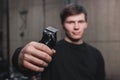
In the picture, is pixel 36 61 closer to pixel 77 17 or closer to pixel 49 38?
pixel 49 38

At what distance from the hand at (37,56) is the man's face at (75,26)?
111cm

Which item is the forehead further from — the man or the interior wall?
the interior wall

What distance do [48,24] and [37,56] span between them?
4728mm

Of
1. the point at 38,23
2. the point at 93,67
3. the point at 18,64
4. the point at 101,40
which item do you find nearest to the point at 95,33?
the point at 101,40

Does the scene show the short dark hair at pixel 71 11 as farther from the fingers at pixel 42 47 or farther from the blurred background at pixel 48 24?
the blurred background at pixel 48 24

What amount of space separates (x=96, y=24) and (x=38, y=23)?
1257mm

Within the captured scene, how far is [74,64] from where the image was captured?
2.01 metres

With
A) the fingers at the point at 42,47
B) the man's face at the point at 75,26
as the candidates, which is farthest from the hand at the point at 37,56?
the man's face at the point at 75,26

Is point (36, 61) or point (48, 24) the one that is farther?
point (48, 24)

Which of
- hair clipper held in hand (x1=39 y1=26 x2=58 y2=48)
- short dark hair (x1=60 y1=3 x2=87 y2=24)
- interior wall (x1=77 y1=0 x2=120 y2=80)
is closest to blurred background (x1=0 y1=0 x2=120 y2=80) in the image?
interior wall (x1=77 y1=0 x2=120 y2=80)

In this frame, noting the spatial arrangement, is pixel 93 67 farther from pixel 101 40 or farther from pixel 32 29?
pixel 32 29

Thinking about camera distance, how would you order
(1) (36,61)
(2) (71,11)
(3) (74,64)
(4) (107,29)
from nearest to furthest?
1. (1) (36,61)
2. (3) (74,64)
3. (2) (71,11)
4. (4) (107,29)

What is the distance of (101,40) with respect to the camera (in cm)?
505

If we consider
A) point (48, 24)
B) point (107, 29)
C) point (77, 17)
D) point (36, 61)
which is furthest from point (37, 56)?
point (48, 24)
